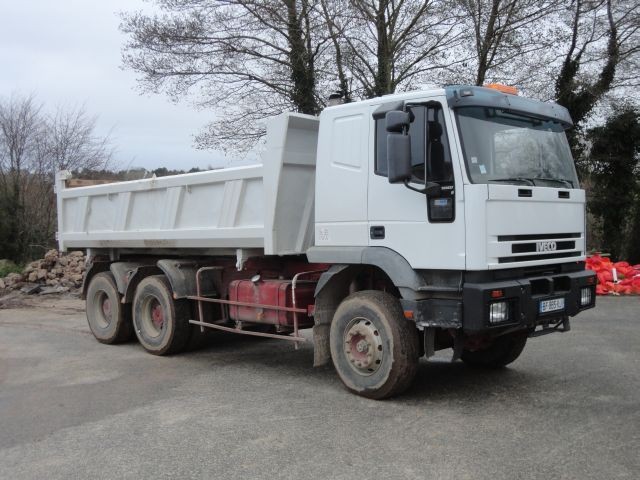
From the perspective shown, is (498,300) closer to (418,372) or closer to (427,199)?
(427,199)

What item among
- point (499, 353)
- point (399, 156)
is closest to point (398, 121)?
point (399, 156)

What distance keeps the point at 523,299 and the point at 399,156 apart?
157cm

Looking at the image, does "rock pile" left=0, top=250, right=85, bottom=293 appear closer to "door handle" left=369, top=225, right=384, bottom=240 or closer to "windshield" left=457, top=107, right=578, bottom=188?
"door handle" left=369, top=225, right=384, bottom=240

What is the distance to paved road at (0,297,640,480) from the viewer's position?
4.28 meters

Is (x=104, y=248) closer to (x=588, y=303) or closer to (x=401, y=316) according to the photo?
(x=401, y=316)

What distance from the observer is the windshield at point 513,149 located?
526cm

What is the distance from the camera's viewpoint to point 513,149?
18.2ft

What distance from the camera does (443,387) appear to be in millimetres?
6266

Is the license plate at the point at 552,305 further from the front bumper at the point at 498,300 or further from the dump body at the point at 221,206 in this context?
the dump body at the point at 221,206

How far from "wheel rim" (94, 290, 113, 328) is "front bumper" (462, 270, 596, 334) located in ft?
20.1

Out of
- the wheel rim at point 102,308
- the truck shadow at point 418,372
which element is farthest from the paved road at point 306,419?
the wheel rim at point 102,308

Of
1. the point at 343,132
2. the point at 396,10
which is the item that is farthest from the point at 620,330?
the point at 396,10

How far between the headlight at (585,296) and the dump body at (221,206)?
9.04 ft

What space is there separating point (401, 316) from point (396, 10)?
499 inches
